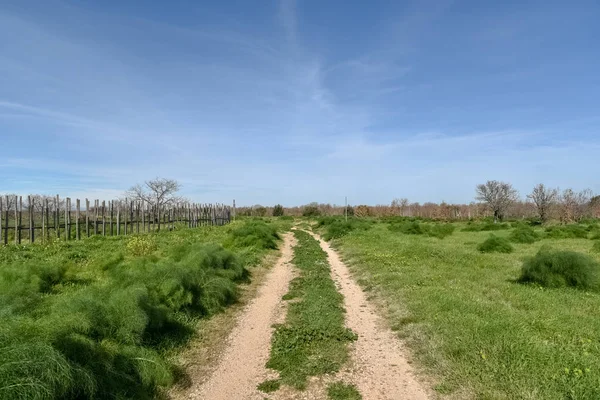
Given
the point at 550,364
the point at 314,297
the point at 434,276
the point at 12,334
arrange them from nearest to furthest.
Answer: the point at 12,334 < the point at 550,364 < the point at 314,297 < the point at 434,276

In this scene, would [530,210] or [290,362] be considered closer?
[290,362]

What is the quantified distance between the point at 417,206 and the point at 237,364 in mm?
76381

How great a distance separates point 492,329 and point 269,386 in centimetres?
416

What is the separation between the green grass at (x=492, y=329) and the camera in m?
5.34

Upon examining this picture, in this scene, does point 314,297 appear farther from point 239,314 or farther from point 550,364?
point 550,364

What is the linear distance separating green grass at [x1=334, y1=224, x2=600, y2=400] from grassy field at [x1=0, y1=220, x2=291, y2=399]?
4.26m

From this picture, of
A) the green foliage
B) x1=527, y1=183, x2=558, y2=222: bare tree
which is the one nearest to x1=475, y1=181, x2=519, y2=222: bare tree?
x1=527, y1=183, x2=558, y2=222: bare tree

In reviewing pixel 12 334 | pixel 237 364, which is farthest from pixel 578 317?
pixel 12 334

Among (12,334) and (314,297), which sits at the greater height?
(12,334)

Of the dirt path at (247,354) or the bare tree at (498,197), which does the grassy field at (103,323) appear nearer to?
the dirt path at (247,354)

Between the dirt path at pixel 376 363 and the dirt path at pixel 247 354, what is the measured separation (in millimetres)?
1461

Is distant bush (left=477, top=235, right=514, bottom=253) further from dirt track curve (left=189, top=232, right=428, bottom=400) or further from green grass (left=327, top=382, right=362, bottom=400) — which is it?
green grass (left=327, top=382, right=362, bottom=400)

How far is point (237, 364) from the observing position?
6785 mm

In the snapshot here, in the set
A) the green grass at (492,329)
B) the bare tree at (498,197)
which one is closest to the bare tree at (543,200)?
the bare tree at (498,197)
